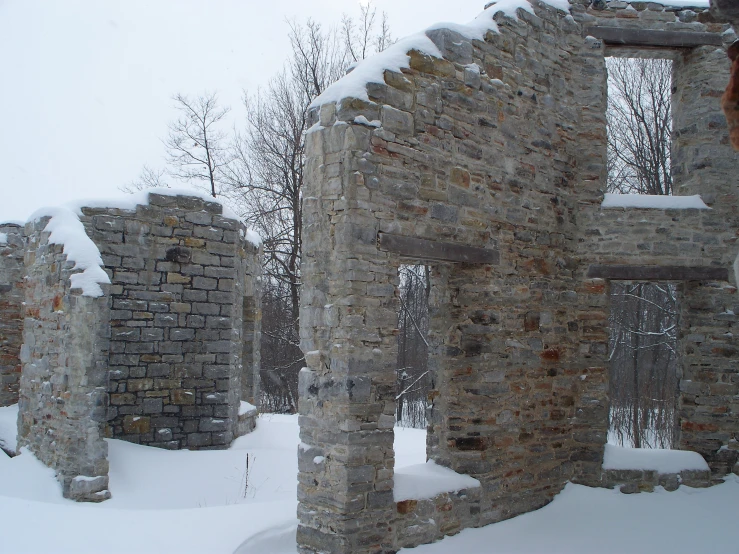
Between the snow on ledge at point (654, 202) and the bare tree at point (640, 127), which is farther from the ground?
the bare tree at point (640, 127)

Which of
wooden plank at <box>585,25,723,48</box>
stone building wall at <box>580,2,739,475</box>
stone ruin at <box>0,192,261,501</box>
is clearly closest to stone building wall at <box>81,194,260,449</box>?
stone ruin at <box>0,192,261,501</box>

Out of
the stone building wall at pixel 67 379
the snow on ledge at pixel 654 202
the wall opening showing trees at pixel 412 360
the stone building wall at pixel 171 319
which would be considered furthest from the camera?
the wall opening showing trees at pixel 412 360

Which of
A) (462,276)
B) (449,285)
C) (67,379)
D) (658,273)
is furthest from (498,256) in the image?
(67,379)

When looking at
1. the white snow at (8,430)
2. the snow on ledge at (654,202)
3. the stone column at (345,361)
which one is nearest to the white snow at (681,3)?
the snow on ledge at (654,202)

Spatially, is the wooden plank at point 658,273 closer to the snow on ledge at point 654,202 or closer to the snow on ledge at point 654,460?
the snow on ledge at point 654,202

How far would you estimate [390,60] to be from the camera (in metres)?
5.20

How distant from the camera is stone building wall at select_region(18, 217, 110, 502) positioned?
22.4ft

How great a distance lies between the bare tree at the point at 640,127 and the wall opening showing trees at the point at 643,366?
2.60 metres

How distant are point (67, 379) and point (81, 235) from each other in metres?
1.66

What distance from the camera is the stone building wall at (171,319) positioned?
321 inches

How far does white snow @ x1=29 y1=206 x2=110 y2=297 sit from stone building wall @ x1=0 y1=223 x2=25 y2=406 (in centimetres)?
487

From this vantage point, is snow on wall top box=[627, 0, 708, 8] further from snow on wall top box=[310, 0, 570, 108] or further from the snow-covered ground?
the snow-covered ground

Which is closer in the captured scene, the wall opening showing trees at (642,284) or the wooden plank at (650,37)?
the wooden plank at (650,37)

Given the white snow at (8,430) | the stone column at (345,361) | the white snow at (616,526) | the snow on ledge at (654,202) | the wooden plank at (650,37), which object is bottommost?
the white snow at (616,526)
